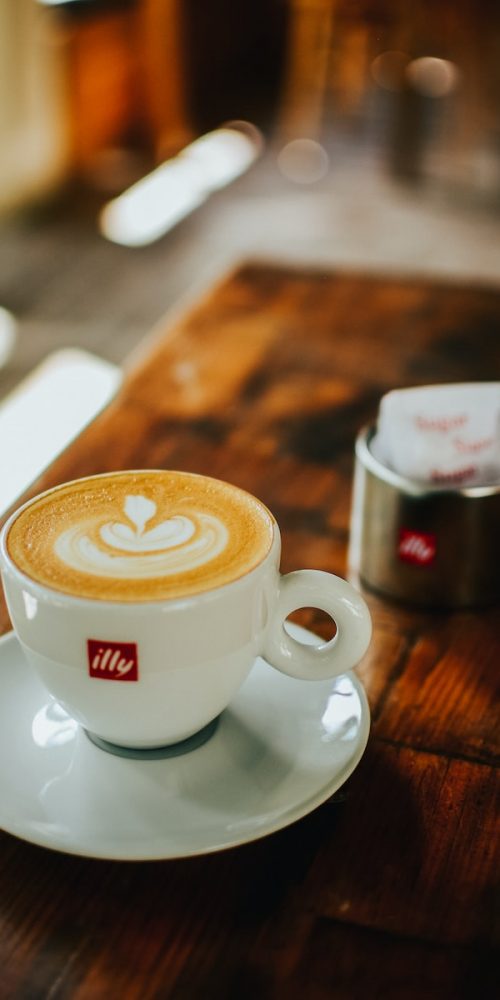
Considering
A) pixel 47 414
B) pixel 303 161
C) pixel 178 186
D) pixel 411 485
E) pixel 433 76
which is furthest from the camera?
pixel 303 161

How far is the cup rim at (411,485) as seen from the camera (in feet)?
2.04

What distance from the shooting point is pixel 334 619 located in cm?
49

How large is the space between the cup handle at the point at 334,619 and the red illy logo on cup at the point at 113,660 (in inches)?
3.1

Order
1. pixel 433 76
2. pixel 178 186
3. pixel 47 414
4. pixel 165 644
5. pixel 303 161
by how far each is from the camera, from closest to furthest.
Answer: pixel 165 644, pixel 47 414, pixel 178 186, pixel 433 76, pixel 303 161

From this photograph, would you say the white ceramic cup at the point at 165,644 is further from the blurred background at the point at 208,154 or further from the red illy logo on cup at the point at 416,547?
the blurred background at the point at 208,154

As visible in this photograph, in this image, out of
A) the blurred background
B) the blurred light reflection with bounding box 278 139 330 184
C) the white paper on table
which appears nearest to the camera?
the white paper on table

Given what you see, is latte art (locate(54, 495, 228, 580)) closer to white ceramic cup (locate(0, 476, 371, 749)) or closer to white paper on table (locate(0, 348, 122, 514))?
white ceramic cup (locate(0, 476, 371, 749))

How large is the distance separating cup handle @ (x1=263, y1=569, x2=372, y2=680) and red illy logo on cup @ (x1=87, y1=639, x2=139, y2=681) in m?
0.08

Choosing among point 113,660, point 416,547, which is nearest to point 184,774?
point 113,660

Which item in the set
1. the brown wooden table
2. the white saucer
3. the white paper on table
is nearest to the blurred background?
the white paper on table

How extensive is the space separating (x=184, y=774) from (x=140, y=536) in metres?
0.11

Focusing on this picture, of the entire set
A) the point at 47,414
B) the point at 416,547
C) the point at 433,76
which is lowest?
the point at 433,76

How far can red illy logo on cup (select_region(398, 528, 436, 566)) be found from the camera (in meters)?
0.64

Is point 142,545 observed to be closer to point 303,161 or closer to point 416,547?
point 416,547
